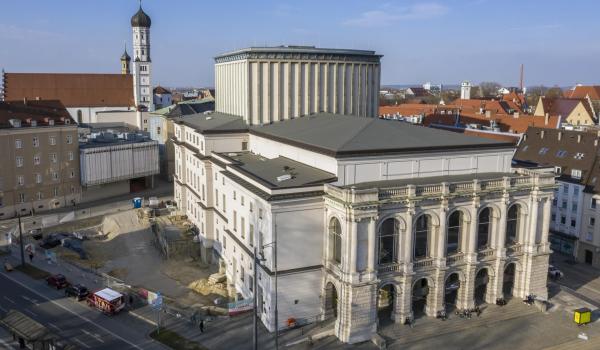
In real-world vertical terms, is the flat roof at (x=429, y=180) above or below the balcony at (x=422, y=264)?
above

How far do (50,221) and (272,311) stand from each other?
53493mm

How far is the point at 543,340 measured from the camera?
4569cm

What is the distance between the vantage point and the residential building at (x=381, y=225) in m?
45.4

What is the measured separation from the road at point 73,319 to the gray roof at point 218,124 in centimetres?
2581

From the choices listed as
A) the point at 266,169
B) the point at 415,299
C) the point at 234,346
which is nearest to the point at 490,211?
the point at 415,299

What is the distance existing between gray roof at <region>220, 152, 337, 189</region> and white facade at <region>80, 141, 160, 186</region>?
45519mm

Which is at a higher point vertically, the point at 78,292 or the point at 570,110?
the point at 570,110

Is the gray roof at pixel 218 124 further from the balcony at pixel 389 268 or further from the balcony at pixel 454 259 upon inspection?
the balcony at pixel 454 259

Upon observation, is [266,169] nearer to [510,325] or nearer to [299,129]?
[299,129]

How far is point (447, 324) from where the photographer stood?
158ft

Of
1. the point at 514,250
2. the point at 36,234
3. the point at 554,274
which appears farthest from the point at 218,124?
the point at 554,274

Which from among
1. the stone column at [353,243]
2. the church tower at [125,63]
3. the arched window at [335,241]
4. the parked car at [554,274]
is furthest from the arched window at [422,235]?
the church tower at [125,63]

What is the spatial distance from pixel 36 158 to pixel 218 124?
38.6 m

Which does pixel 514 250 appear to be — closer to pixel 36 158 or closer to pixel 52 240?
pixel 52 240
